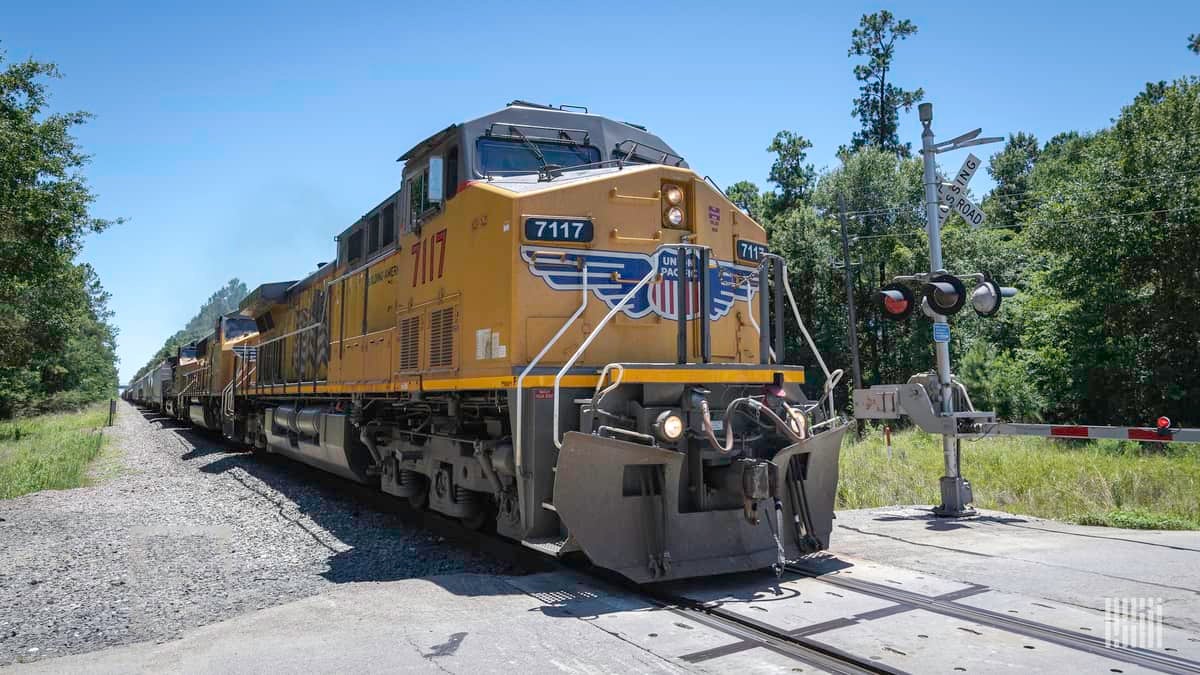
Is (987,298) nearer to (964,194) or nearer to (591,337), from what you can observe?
(964,194)

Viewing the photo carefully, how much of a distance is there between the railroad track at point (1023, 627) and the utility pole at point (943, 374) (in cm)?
308

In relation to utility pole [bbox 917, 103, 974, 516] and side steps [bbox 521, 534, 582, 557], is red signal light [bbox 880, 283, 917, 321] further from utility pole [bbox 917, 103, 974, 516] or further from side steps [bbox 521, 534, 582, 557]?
side steps [bbox 521, 534, 582, 557]

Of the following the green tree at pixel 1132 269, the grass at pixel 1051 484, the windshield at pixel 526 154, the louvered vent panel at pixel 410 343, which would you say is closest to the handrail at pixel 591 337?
the windshield at pixel 526 154

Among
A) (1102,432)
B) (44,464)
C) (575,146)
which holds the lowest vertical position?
(44,464)

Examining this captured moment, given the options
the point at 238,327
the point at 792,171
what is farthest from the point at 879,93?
the point at 238,327

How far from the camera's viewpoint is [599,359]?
561cm

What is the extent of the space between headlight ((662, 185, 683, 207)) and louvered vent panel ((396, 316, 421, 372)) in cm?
255

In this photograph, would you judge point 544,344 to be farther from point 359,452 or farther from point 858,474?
point 858,474

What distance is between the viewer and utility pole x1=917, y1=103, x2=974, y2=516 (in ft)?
25.7

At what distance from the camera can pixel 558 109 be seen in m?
7.01

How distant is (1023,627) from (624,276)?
334cm

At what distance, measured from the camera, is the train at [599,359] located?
16.4ft

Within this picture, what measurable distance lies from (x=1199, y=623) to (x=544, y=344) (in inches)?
164

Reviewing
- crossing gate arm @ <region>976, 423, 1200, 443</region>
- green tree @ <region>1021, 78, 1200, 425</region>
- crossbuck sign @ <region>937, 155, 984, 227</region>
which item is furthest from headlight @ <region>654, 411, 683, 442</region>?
green tree @ <region>1021, 78, 1200, 425</region>
